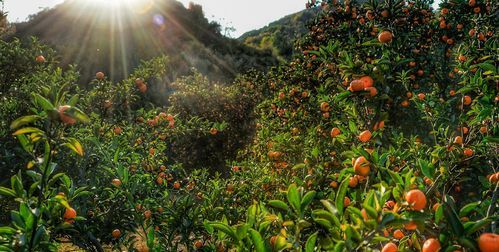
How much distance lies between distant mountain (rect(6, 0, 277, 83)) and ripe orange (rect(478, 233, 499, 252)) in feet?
63.8

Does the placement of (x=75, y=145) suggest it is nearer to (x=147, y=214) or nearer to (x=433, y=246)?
(x=433, y=246)

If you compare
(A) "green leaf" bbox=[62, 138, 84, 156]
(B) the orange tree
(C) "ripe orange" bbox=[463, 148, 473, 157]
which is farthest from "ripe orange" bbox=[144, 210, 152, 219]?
(C) "ripe orange" bbox=[463, 148, 473, 157]

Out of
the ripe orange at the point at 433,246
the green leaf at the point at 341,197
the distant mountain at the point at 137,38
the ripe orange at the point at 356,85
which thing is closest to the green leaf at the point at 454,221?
the ripe orange at the point at 433,246

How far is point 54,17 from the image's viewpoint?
29281 mm

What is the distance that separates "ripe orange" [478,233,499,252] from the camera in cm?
127

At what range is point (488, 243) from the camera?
1.28 m

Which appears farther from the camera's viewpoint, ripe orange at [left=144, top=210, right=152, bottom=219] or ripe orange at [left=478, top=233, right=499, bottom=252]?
ripe orange at [left=144, top=210, right=152, bottom=219]

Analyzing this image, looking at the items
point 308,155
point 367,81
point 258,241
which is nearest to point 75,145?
point 258,241

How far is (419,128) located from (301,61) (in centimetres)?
259

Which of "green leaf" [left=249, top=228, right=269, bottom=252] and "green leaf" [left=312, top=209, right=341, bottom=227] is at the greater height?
"green leaf" [left=312, top=209, right=341, bottom=227]

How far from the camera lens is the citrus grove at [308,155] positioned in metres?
1.53

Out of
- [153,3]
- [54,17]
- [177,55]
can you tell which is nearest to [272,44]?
[153,3]

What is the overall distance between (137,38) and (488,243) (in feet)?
88.0

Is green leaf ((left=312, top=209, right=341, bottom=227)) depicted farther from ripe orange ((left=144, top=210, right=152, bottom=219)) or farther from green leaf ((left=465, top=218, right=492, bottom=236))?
ripe orange ((left=144, top=210, right=152, bottom=219))
